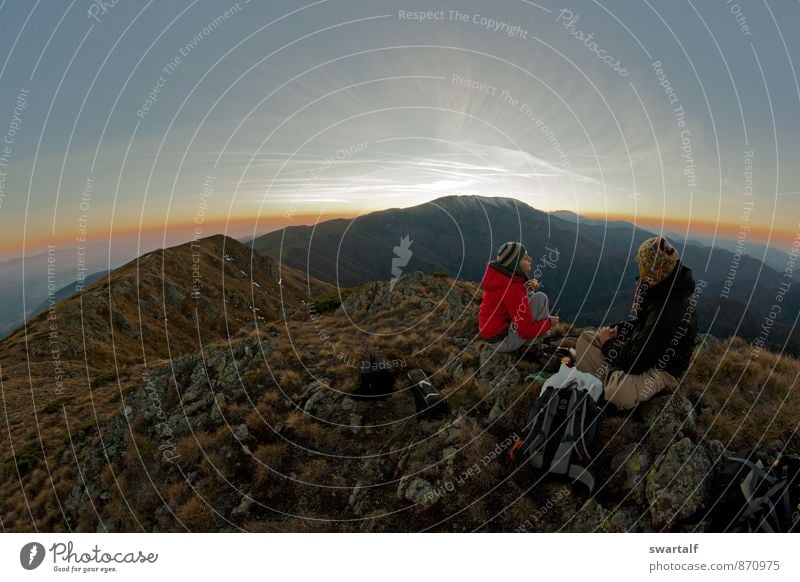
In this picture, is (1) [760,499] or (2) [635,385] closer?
(1) [760,499]

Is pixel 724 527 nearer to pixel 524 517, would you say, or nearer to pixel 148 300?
pixel 524 517

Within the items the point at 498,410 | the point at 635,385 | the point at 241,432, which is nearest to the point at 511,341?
the point at 498,410

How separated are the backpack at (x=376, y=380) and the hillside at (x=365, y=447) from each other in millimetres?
221

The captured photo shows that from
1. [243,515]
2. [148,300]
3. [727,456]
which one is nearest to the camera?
[727,456]

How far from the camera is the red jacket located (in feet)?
23.9

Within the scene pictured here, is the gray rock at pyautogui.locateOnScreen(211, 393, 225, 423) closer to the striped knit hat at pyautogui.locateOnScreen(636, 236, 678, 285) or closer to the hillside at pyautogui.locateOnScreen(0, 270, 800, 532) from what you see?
the hillside at pyautogui.locateOnScreen(0, 270, 800, 532)

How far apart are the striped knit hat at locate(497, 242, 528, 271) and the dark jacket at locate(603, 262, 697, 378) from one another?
218cm

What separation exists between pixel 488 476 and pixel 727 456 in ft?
11.0

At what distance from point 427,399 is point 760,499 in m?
4.91

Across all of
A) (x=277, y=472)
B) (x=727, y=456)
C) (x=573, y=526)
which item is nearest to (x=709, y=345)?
(x=727, y=456)

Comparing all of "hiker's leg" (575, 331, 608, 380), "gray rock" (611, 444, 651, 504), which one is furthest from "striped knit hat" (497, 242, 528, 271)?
"gray rock" (611, 444, 651, 504)

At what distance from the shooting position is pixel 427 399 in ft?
24.8

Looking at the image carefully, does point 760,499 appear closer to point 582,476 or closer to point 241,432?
point 582,476
